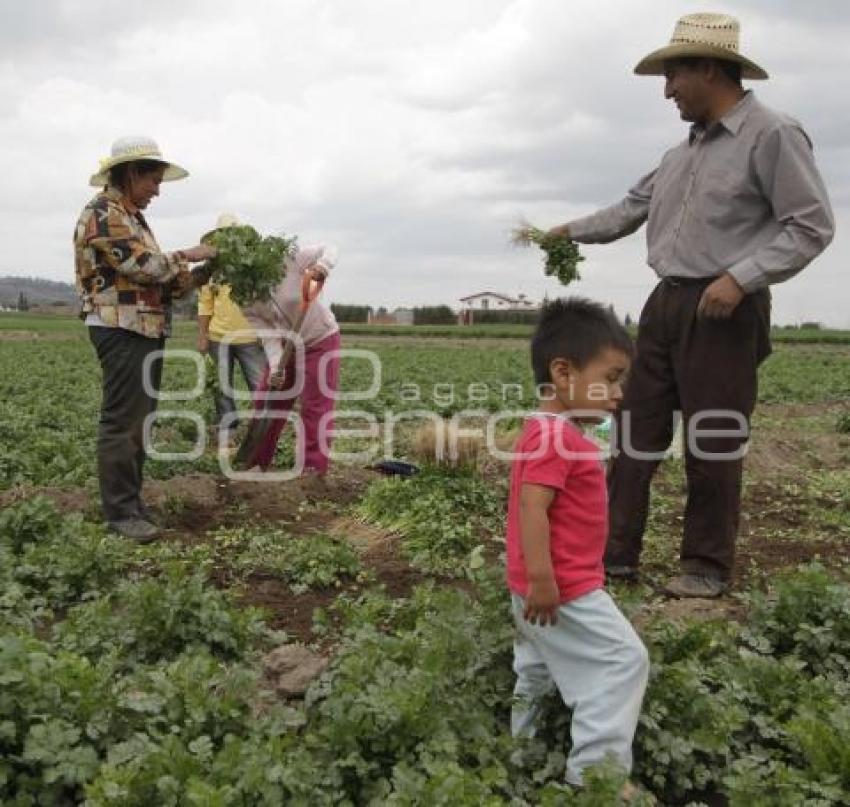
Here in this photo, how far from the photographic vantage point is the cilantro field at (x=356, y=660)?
267cm

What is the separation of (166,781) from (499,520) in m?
3.96

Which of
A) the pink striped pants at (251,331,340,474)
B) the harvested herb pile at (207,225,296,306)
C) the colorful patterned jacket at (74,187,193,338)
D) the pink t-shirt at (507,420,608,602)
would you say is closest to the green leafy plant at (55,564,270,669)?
the pink t-shirt at (507,420,608,602)

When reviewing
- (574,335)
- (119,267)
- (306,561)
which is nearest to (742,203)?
(574,335)

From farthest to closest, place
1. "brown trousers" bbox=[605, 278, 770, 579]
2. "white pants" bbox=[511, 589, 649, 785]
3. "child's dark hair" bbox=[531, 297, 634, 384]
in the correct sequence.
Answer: "brown trousers" bbox=[605, 278, 770, 579] → "child's dark hair" bbox=[531, 297, 634, 384] → "white pants" bbox=[511, 589, 649, 785]

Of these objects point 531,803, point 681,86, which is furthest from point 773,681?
point 681,86

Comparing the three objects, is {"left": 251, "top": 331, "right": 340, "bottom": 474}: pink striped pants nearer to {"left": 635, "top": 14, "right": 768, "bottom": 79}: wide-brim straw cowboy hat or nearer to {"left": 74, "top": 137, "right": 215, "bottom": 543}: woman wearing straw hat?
{"left": 74, "top": 137, "right": 215, "bottom": 543}: woman wearing straw hat

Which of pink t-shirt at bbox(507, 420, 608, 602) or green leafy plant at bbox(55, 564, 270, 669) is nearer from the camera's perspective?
pink t-shirt at bbox(507, 420, 608, 602)

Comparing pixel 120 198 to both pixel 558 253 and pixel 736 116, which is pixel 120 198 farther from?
pixel 736 116

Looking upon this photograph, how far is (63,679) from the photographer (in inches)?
117

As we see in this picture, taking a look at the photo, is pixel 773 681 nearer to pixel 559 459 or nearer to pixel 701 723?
pixel 701 723

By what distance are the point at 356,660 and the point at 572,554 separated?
0.73 m

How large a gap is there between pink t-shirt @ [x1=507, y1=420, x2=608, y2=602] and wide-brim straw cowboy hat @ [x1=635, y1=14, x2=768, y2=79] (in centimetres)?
235

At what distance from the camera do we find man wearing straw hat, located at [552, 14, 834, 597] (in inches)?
173

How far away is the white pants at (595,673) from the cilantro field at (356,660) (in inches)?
5.0
